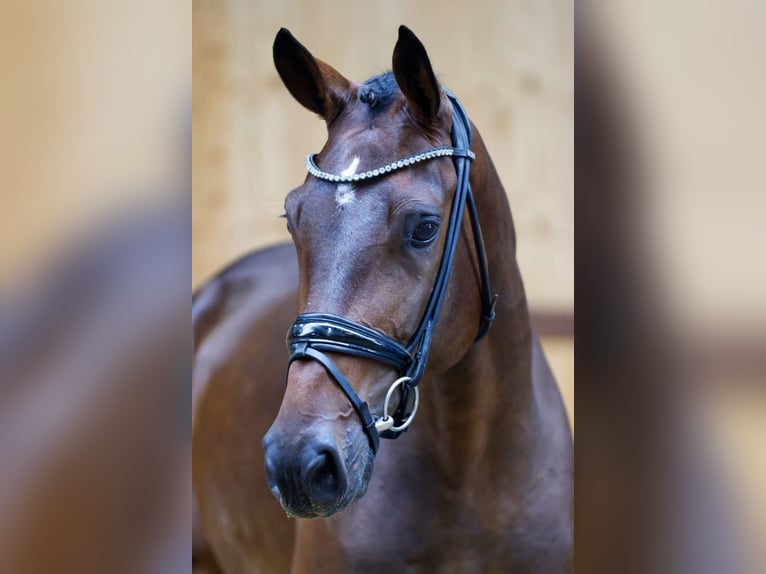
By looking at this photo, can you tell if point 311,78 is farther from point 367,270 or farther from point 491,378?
point 491,378

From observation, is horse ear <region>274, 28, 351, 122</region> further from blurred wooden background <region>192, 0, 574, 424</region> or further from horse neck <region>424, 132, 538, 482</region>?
blurred wooden background <region>192, 0, 574, 424</region>

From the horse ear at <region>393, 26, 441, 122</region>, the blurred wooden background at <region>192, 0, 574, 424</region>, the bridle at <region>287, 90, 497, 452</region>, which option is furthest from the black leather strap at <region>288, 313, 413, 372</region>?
the blurred wooden background at <region>192, 0, 574, 424</region>

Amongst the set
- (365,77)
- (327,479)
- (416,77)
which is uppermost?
(365,77)

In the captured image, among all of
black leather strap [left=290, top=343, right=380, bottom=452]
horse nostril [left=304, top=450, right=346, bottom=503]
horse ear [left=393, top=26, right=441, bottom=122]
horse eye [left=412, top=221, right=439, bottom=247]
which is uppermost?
horse ear [left=393, top=26, right=441, bottom=122]

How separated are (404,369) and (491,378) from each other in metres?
0.21

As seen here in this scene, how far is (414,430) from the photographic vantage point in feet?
3.03

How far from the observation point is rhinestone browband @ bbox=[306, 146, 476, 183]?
0.72m

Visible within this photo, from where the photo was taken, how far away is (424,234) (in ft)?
2.39
